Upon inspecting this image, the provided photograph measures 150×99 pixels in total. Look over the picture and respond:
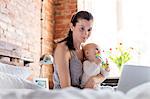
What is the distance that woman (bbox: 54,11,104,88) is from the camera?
176cm

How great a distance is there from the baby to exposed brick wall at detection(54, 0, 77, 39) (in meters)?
2.64

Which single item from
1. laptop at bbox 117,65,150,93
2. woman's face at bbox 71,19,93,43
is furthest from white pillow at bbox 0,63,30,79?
laptop at bbox 117,65,150,93

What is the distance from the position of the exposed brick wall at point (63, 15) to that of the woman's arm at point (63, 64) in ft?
9.28

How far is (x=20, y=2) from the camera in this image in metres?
3.52

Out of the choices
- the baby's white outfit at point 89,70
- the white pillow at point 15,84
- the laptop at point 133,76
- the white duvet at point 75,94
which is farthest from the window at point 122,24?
the white duvet at point 75,94

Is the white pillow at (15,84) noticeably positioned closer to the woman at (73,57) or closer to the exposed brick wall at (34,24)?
the woman at (73,57)

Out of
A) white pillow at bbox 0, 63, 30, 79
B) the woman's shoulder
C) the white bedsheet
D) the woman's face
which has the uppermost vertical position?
the woman's face

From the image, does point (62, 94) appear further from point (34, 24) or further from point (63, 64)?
point (34, 24)

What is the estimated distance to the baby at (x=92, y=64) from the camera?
1.82 m

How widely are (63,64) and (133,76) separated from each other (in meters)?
0.72

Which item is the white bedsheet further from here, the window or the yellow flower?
the window

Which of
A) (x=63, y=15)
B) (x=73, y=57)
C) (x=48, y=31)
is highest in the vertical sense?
(x=63, y=15)

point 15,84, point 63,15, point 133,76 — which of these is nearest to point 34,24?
point 63,15

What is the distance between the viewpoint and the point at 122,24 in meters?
4.91
